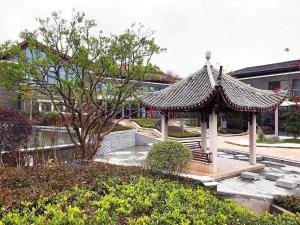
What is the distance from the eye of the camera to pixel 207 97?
10.4 meters

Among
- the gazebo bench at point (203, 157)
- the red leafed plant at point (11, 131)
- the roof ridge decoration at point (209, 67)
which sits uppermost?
the roof ridge decoration at point (209, 67)

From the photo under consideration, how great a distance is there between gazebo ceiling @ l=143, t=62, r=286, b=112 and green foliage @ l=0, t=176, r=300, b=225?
5.37 metres

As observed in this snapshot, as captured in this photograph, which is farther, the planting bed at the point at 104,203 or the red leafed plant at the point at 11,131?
the red leafed plant at the point at 11,131

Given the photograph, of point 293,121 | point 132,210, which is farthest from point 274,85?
point 132,210

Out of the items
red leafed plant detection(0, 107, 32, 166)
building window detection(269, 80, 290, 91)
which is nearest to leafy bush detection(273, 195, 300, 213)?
red leafed plant detection(0, 107, 32, 166)

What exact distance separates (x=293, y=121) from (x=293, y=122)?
0.30 ft

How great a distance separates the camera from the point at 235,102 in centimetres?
1118

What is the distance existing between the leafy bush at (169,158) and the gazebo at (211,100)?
100 inches

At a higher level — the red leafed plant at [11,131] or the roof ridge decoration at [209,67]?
the roof ridge decoration at [209,67]

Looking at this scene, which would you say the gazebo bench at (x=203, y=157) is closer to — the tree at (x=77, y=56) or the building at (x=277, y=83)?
the tree at (x=77, y=56)

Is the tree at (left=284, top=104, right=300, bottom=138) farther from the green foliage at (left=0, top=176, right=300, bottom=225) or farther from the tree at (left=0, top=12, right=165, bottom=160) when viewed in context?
the green foliage at (left=0, top=176, right=300, bottom=225)

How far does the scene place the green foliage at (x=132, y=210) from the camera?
4.41 metres

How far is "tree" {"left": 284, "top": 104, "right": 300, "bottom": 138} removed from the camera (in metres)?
23.7

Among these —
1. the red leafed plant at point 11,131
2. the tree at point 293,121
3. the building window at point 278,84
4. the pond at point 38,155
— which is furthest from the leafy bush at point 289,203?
the building window at point 278,84
